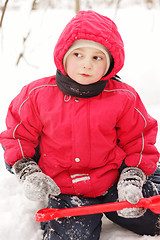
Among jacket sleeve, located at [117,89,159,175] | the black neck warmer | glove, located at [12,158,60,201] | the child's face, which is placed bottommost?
glove, located at [12,158,60,201]

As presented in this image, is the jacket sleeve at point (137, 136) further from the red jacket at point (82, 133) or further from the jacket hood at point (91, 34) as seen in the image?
the jacket hood at point (91, 34)

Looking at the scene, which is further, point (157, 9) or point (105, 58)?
point (157, 9)

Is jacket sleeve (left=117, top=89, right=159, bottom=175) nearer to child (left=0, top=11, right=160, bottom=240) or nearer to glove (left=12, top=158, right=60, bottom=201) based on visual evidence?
child (left=0, top=11, right=160, bottom=240)

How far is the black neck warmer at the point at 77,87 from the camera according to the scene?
1142mm

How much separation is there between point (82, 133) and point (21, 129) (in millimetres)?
248

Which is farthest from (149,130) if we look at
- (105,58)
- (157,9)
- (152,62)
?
(157,9)

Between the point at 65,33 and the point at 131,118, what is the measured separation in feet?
1.43

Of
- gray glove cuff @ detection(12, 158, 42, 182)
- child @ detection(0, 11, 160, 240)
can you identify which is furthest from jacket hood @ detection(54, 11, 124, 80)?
gray glove cuff @ detection(12, 158, 42, 182)

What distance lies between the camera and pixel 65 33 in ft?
3.56

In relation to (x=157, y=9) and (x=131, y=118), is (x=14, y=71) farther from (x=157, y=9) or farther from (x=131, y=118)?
(x=157, y=9)

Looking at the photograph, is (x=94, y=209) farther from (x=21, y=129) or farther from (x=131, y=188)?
(x=21, y=129)

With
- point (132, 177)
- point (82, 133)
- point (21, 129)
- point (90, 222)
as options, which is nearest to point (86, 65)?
point (82, 133)

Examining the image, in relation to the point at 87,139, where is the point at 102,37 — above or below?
above

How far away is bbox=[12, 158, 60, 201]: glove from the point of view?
1.09 metres
